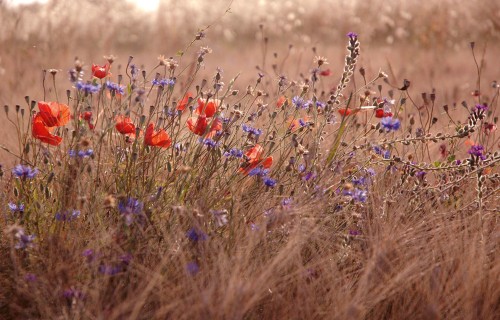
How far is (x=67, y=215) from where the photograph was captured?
65.7 inches

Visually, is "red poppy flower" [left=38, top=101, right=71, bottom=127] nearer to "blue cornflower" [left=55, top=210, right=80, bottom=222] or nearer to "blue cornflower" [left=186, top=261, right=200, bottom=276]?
"blue cornflower" [left=55, top=210, right=80, bottom=222]

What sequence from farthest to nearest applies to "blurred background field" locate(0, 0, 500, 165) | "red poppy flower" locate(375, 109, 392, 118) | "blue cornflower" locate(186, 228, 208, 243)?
1. "blurred background field" locate(0, 0, 500, 165)
2. "red poppy flower" locate(375, 109, 392, 118)
3. "blue cornflower" locate(186, 228, 208, 243)

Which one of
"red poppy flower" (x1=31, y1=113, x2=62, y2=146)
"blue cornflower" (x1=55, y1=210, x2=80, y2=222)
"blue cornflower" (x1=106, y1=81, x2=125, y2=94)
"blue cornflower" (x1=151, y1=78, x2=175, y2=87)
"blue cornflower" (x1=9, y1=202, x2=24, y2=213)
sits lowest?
"blue cornflower" (x1=9, y1=202, x2=24, y2=213)

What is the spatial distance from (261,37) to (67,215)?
26.2ft

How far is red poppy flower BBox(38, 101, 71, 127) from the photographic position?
183cm

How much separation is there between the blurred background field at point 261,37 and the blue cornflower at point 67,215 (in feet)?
4.05

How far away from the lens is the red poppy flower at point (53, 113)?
1835mm

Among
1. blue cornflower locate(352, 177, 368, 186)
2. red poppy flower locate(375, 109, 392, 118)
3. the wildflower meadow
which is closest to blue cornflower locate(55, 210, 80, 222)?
the wildflower meadow

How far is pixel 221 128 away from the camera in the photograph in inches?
83.2

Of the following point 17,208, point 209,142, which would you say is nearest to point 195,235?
point 209,142

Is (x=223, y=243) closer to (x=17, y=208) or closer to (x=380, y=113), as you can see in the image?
(x=17, y=208)

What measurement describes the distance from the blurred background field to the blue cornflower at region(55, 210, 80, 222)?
1235mm

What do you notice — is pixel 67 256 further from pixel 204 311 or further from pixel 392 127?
pixel 392 127

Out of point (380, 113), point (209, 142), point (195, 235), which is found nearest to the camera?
point (195, 235)
